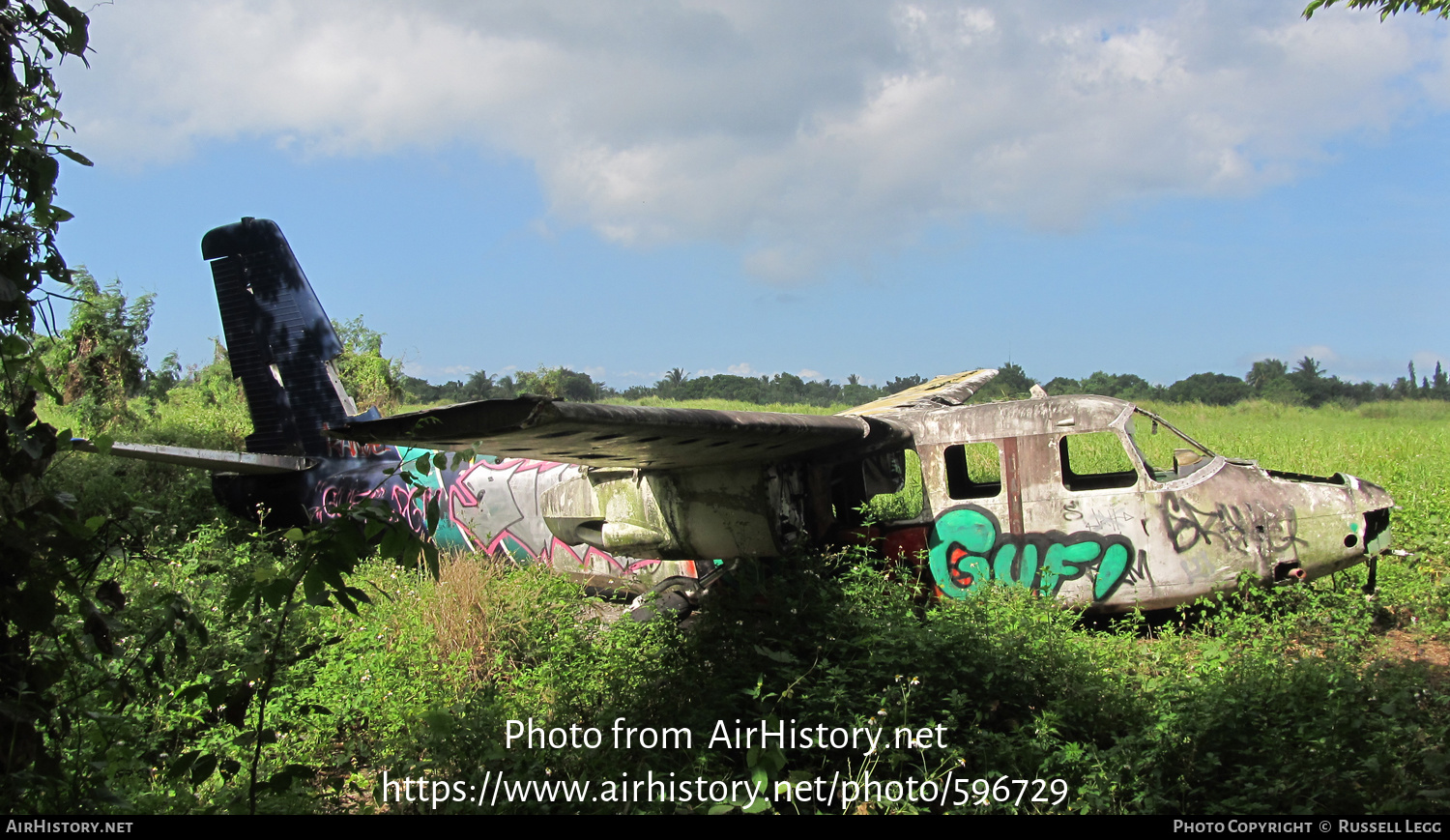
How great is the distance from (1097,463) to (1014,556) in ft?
19.7

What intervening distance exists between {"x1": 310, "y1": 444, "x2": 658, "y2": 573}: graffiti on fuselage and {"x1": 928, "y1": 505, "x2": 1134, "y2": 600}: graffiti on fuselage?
10.5 feet

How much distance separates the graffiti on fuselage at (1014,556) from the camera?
7.00 m

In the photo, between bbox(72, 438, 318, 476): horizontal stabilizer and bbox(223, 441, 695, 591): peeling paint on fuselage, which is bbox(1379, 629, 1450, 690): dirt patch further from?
bbox(72, 438, 318, 476): horizontal stabilizer

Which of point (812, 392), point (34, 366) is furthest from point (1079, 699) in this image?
point (812, 392)

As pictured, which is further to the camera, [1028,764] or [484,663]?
[484,663]

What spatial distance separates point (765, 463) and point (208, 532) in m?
6.55

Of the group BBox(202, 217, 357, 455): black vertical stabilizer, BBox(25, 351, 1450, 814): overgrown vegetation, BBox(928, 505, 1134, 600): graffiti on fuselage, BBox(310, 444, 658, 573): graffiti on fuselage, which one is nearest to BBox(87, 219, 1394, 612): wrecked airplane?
BBox(928, 505, 1134, 600): graffiti on fuselage

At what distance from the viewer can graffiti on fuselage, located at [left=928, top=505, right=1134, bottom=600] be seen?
7.00 metres

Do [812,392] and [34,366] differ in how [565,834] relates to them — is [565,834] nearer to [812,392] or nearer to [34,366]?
[34,366]

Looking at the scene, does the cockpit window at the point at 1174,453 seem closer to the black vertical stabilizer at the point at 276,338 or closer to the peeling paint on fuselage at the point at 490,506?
the peeling paint on fuselage at the point at 490,506

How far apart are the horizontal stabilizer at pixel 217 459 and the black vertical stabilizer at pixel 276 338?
25cm

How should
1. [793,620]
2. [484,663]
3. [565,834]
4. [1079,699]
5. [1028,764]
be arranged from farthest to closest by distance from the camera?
[484,663] → [793,620] → [1079,699] → [1028,764] → [565,834]

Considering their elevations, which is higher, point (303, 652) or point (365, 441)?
point (365, 441)

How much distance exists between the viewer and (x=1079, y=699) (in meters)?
5.12
